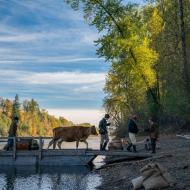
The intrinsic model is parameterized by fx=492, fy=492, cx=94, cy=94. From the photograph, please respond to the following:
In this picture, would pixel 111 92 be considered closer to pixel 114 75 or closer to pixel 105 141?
pixel 114 75

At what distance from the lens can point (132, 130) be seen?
2800 cm

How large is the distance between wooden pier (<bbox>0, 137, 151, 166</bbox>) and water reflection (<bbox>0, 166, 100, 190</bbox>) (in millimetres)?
891

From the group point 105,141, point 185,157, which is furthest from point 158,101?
point 185,157

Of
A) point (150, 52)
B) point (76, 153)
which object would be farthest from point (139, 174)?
point (150, 52)

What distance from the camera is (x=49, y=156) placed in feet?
105

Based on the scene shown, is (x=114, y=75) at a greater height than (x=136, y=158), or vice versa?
(x=114, y=75)

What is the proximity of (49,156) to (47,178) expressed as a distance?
22.6 feet

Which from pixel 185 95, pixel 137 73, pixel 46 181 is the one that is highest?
pixel 137 73

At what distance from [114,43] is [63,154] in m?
15.2

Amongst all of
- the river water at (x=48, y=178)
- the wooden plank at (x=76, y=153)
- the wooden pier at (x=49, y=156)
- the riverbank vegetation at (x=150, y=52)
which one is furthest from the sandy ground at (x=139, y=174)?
the riverbank vegetation at (x=150, y=52)

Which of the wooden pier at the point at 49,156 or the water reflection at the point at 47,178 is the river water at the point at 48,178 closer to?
the water reflection at the point at 47,178

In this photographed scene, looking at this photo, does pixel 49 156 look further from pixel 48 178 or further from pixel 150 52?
pixel 150 52

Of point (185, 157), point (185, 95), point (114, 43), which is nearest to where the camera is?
point (185, 157)

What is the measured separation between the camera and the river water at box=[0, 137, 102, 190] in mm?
21548
